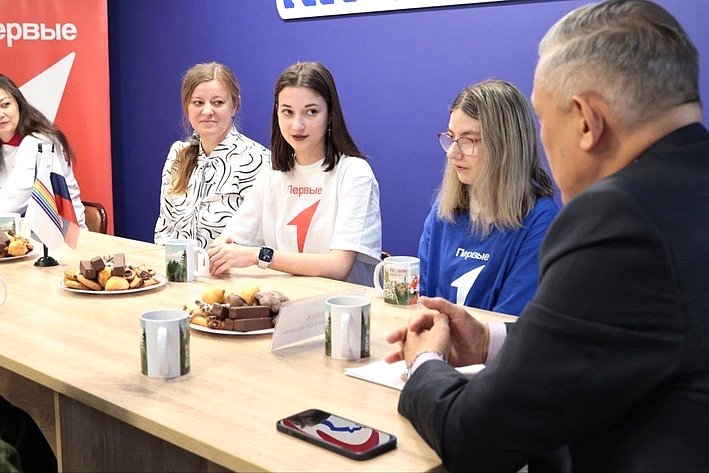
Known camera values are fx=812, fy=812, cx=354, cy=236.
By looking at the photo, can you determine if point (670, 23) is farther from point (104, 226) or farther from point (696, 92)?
point (104, 226)

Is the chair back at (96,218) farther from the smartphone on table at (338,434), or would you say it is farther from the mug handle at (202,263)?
the smartphone on table at (338,434)

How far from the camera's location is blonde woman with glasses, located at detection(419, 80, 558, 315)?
86.3 inches

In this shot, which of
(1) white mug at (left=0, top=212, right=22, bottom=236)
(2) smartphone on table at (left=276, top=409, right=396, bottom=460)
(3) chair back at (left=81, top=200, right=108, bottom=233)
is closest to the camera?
(2) smartphone on table at (left=276, top=409, right=396, bottom=460)

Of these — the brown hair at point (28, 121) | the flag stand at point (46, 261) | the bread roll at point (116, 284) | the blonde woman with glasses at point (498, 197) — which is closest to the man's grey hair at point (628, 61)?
the blonde woman with glasses at point (498, 197)

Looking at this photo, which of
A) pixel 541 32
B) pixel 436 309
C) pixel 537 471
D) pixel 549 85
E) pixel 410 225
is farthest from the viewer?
pixel 410 225

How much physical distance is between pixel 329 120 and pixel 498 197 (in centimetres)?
79

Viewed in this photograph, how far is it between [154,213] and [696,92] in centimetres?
465

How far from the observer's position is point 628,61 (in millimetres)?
1026

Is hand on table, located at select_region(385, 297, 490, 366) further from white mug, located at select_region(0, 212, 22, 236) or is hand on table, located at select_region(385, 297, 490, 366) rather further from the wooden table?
white mug, located at select_region(0, 212, 22, 236)

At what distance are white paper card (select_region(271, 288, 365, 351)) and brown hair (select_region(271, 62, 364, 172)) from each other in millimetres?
1134

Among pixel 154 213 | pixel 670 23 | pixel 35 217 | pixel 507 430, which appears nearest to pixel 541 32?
pixel 35 217

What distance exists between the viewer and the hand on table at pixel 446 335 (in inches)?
56.2

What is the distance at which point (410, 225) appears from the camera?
3.95 m

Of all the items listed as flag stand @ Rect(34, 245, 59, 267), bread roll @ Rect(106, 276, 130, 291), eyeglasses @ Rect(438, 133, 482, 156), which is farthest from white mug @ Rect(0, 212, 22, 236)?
eyeglasses @ Rect(438, 133, 482, 156)
